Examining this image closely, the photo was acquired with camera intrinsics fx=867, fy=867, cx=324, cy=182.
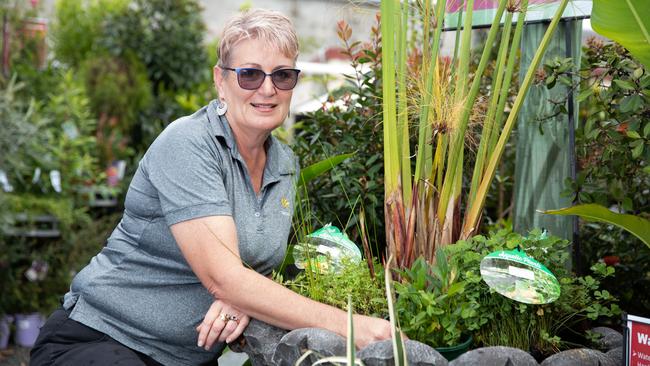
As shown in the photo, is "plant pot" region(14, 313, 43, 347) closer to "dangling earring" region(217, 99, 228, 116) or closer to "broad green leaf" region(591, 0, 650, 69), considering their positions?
"dangling earring" region(217, 99, 228, 116)

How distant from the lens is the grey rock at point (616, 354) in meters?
2.00

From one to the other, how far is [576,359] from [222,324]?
829 mm

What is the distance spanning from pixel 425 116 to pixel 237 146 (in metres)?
0.53

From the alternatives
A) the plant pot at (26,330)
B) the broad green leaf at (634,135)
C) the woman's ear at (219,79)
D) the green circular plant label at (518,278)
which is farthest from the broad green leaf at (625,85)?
the plant pot at (26,330)

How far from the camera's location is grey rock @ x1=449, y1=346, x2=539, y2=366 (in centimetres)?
179

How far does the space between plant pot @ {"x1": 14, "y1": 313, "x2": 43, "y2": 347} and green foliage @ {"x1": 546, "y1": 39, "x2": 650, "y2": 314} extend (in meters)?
3.34

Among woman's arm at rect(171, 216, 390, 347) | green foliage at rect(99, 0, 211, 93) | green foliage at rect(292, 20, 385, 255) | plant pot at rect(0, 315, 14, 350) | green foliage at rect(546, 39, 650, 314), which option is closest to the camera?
woman's arm at rect(171, 216, 390, 347)

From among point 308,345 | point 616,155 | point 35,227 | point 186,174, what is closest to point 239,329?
point 308,345

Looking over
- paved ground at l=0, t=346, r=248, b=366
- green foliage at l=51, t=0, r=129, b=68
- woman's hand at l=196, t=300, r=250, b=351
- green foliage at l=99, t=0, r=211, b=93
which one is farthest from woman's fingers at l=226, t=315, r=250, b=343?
green foliage at l=51, t=0, r=129, b=68

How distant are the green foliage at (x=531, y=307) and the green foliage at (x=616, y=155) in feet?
1.04

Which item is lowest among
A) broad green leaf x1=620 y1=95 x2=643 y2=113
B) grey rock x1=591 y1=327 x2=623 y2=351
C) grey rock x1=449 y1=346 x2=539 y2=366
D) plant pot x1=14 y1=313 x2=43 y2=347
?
plant pot x1=14 y1=313 x2=43 y2=347

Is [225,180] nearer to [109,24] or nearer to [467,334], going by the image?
[467,334]

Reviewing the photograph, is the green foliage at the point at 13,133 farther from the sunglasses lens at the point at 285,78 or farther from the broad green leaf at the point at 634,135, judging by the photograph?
the broad green leaf at the point at 634,135

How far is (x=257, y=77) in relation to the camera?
2299 mm
